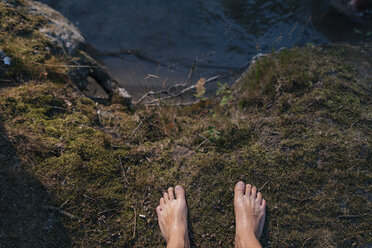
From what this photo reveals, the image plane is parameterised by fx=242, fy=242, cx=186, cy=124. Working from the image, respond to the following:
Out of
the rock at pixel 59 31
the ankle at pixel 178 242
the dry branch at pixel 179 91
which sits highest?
the rock at pixel 59 31

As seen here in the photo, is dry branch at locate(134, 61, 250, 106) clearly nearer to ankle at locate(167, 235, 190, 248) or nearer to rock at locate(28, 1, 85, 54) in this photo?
rock at locate(28, 1, 85, 54)

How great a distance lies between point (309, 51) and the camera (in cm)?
380

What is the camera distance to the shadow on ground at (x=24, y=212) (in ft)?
6.86

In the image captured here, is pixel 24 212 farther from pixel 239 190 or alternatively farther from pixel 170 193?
pixel 239 190

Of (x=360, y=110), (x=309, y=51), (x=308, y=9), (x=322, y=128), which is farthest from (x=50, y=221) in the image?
(x=308, y=9)

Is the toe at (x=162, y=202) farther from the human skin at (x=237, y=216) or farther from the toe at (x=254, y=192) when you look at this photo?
the toe at (x=254, y=192)

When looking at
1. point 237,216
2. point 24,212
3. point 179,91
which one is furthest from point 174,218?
point 179,91

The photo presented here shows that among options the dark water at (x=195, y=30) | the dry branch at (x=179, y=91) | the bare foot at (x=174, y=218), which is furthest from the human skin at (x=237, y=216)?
the dark water at (x=195, y=30)

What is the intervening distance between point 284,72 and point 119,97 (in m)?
2.33

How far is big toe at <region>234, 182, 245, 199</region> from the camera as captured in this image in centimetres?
255

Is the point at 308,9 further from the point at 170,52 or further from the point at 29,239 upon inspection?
the point at 29,239

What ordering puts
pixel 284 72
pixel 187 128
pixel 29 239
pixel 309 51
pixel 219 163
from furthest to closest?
1. pixel 309 51
2. pixel 284 72
3. pixel 187 128
4. pixel 219 163
5. pixel 29 239

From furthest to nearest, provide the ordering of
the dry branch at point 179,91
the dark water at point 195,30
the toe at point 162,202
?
the dark water at point 195,30
the dry branch at point 179,91
the toe at point 162,202

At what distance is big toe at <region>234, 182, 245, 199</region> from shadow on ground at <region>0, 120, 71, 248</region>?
65.8 inches
